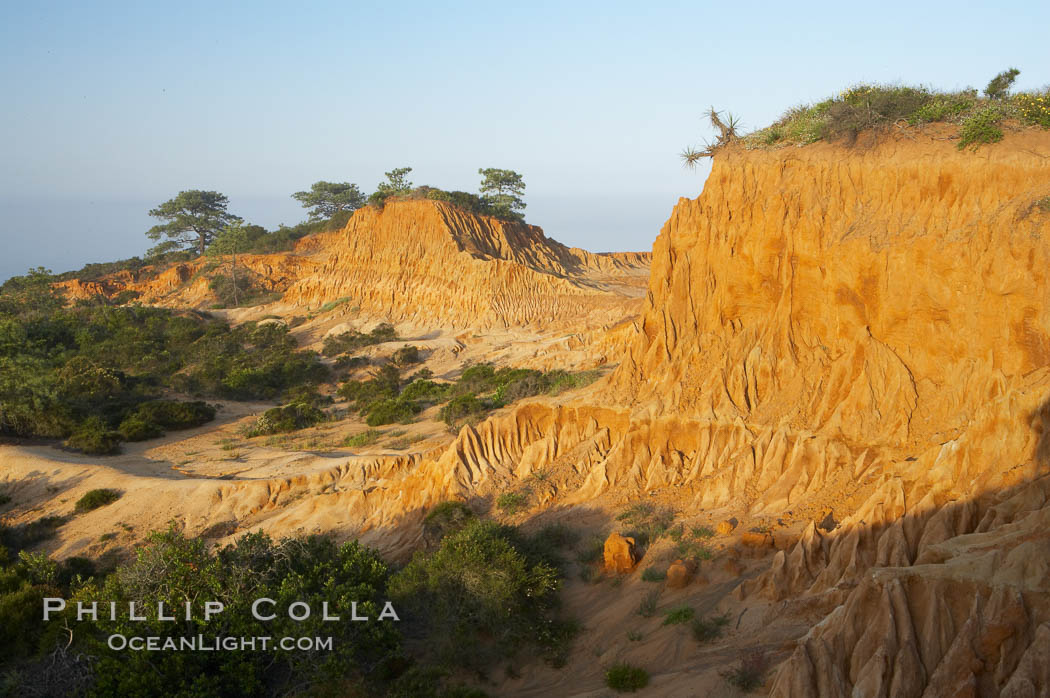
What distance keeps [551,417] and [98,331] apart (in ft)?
127

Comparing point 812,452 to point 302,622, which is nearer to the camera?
point 302,622

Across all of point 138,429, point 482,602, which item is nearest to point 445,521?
point 482,602

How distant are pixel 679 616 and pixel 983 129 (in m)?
10.1

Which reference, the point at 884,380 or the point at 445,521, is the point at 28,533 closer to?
the point at 445,521

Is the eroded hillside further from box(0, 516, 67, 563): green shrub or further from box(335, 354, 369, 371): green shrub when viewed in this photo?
box(335, 354, 369, 371): green shrub

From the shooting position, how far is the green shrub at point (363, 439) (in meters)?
24.8

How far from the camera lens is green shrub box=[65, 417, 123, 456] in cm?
2412

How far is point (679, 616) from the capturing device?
1077 centimetres

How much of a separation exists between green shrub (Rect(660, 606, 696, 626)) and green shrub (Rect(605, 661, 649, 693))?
44.0 inches

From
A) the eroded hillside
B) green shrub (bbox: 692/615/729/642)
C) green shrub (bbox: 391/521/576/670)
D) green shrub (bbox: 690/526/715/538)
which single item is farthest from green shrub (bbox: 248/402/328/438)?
green shrub (bbox: 692/615/729/642)

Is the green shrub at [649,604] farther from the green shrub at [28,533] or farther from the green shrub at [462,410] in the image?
the green shrub at [28,533]

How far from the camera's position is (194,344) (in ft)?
143

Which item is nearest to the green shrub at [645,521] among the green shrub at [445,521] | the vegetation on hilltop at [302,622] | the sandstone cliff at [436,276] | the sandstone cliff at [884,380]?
the sandstone cliff at [884,380]

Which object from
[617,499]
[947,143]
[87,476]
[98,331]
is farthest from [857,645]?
[98,331]
